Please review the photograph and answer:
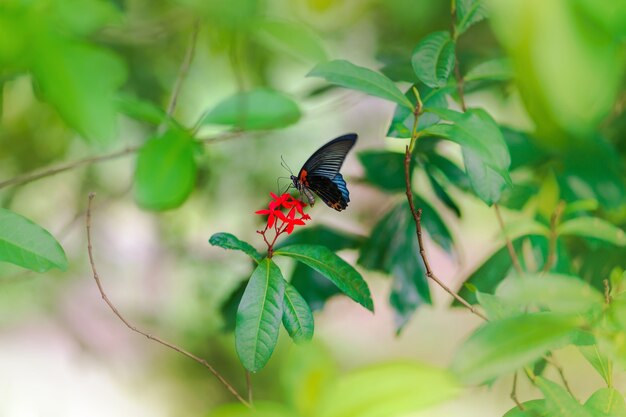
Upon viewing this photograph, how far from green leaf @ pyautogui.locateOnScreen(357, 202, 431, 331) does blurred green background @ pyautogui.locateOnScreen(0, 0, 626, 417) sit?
60 millimetres

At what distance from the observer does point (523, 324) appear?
31 cm

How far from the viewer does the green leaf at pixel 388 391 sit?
0.81ft

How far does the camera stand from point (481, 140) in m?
0.40

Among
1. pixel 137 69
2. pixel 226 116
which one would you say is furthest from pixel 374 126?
pixel 226 116

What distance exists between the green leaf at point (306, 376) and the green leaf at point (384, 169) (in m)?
0.47

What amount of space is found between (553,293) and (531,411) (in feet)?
0.47

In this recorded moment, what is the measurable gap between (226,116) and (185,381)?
1.17 m

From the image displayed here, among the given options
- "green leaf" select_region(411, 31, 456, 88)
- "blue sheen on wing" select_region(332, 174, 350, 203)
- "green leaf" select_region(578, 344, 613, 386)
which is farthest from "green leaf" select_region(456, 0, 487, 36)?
"green leaf" select_region(578, 344, 613, 386)

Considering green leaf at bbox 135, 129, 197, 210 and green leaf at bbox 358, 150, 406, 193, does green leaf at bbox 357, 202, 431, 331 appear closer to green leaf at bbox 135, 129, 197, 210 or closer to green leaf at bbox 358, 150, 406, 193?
green leaf at bbox 358, 150, 406, 193

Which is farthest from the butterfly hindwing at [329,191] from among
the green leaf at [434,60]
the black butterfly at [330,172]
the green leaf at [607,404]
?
the green leaf at [607,404]

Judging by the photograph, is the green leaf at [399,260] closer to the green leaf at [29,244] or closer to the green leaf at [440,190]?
the green leaf at [440,190]

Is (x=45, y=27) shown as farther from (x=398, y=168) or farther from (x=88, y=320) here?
(x=88, y=320)

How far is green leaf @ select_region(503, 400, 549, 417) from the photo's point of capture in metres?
0.44

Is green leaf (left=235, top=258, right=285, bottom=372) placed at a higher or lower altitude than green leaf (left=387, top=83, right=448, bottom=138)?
lower
